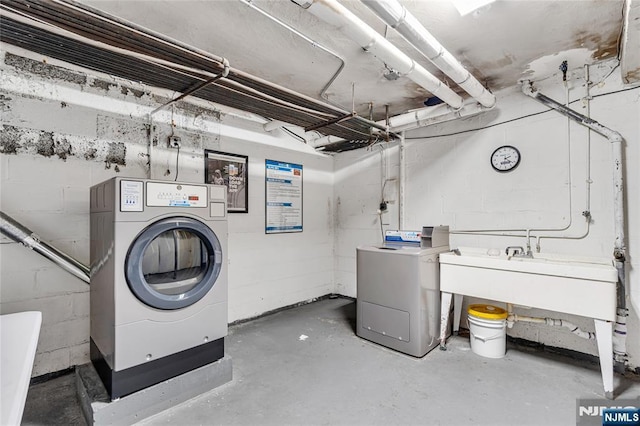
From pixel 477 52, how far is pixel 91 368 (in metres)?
3.49

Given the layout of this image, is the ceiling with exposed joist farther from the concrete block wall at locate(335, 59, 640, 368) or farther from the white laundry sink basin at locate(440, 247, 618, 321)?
the white laundry sink basin at locate(440, 247, 618, 321)

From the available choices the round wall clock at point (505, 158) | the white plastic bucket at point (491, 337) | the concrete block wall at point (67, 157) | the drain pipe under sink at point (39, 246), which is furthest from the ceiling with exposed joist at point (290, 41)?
the white plastic bucket at point (491, 337)

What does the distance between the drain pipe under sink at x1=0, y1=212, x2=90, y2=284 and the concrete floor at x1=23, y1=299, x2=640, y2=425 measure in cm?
79

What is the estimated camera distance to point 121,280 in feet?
5.72

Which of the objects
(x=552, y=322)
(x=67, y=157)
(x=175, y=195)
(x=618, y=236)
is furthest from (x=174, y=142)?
(x=618, y=236)

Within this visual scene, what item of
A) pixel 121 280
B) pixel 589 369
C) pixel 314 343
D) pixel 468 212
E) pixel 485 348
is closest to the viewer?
pixel 121 280

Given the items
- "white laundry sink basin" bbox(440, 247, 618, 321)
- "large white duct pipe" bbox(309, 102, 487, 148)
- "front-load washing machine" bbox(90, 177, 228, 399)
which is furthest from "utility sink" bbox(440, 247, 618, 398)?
"front-load washing machine" bbox(90, 177, 228, 399)

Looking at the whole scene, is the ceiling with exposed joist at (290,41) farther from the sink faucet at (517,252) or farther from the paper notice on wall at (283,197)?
the sink faucet at (517,252)

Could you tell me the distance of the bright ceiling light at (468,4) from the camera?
1.66 m

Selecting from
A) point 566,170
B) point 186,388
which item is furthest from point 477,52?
point 186,388

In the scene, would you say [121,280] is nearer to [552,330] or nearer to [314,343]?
[314,343]

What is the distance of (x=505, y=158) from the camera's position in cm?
286

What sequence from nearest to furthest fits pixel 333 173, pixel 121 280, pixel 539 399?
pixel 121 280 < pixel 539 399 < pixel 333 173

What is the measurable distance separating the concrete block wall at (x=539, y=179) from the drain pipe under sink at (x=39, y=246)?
10.1 ft
